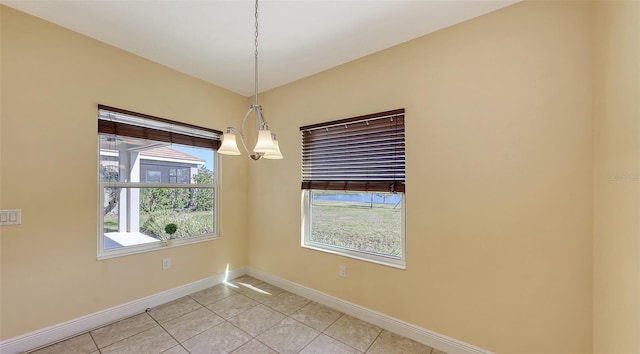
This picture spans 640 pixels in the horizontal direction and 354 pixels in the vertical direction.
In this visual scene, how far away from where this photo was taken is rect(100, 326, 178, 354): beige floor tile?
6.22ft

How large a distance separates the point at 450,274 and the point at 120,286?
3125 millimetres

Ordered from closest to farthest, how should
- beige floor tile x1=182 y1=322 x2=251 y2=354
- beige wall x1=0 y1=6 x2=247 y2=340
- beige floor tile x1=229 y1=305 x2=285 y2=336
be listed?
beige wall x1=0 y1=6 x2=247 y2=340 < beige floor tile x1=182 y1=322 x2=251 y2=354 < beige floor tile x1=229 y1=305 x2=285 y2=336

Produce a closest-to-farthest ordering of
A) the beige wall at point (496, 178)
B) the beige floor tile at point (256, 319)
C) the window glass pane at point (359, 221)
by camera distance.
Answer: the beige wall at point (496, 178), the beige floor tile at point (256, 319), the window glass pane at point (359, 221)

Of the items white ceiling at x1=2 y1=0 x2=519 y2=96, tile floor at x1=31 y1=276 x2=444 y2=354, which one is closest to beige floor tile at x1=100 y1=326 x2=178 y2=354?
tile floor at x1=31 y1=276 x2=444 y2=354

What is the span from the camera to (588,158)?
149 cm

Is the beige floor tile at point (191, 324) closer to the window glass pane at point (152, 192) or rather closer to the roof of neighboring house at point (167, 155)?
the window glass pane at point (152, 192)

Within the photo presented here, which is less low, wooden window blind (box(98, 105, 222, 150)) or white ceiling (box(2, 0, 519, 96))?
white ceiling (box(2, 0, 519, 96))

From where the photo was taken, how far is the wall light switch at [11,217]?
1795 millimetres

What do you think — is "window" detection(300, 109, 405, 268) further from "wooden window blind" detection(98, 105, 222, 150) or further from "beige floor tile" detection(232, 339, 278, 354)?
"wooden window blind" detection(98, 105, 222, 150)

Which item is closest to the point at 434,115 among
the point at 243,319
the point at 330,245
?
the point at 330,245

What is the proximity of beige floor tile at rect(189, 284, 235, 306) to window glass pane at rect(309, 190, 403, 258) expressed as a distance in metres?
1.26

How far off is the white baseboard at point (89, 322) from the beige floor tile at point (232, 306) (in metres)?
0.50

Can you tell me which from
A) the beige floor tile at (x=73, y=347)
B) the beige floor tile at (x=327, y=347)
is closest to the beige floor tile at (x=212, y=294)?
the beige floor tile at (x=73, y=347)

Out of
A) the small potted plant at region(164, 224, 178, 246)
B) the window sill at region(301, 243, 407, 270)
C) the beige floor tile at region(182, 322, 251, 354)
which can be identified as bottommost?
the beige floor tile at region(182, 322, 251, 354)
